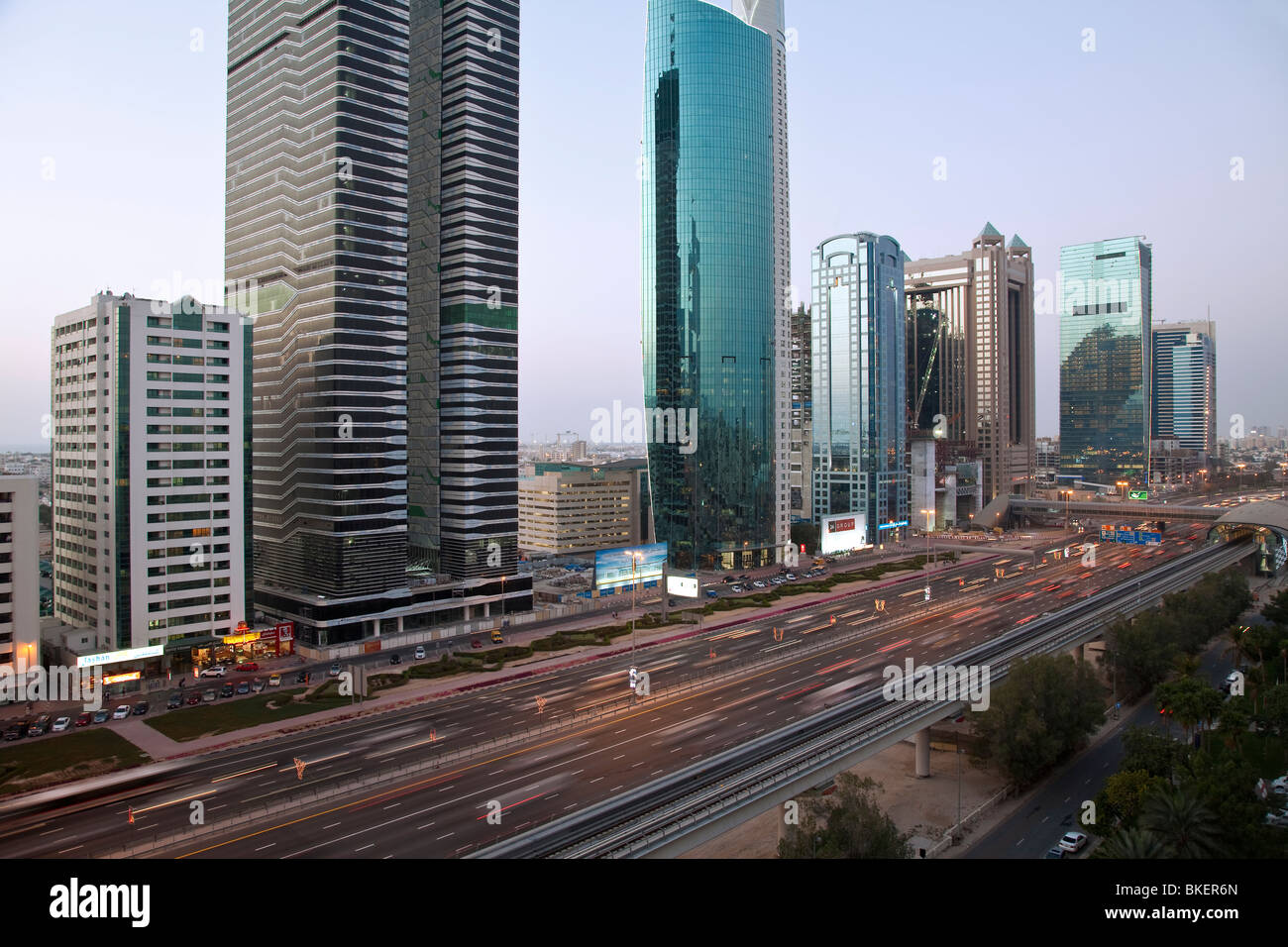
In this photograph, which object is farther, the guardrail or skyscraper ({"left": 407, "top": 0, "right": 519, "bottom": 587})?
skyscraper ({"left": 407, "top": 0, "right": 519, "bottom": 587})

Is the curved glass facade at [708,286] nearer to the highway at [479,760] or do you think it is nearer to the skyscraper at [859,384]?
the skyscraper at [859,384]

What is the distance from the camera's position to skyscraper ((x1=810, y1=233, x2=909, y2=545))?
6378 inches

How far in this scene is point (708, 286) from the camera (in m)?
131

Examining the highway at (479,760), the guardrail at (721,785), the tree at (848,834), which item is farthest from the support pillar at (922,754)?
the tree at (848,834)

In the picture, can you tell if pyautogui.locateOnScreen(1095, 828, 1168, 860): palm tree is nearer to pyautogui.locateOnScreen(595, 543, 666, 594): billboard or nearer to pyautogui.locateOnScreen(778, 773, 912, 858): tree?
pyautogui.locateOnScreen(778, 773, 912, 858): tree

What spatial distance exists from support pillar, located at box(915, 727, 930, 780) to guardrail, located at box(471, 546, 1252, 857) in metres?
3.49

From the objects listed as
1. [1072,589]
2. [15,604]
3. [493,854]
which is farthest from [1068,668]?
[15,604]

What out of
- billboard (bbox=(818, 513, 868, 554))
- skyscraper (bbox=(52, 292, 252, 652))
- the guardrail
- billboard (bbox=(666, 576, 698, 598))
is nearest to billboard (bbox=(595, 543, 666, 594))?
billboard (bbox=(666, 576, 698, 598))

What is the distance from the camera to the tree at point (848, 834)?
114 ft

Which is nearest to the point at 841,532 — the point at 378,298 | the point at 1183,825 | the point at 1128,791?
the point at 378,298

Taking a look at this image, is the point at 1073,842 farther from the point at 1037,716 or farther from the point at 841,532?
the point at 841,532

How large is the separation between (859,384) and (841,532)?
116ft

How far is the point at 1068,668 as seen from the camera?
54531 mm
